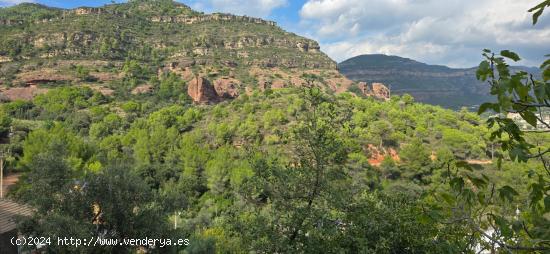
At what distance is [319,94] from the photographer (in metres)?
8.45

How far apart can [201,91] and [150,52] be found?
90.1ft

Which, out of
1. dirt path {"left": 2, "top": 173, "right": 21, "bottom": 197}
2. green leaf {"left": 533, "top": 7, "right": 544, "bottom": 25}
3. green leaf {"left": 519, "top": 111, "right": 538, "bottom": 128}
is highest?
Answer: green leaf {"left": 533, "top": 7, "right": 544, "bottom": 25}

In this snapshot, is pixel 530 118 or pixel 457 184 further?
pixel 457 184

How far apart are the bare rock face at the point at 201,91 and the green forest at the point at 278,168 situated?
1.63m

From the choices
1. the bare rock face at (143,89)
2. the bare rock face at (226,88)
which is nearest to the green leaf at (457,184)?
the bare rock face at (226,88)

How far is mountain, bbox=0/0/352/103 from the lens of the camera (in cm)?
7275

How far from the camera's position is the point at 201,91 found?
235 feet

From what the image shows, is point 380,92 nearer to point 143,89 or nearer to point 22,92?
point 143,89

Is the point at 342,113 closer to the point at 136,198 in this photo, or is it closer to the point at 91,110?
the point at 136,198

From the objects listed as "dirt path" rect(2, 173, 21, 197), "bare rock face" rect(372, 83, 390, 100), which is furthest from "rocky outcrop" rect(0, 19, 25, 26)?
"bare rock face" rect(372, 83, 390, 100)

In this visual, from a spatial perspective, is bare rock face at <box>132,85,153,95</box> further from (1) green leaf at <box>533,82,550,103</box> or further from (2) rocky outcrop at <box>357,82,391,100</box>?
(1) green leaf at <box>533,82,550,103</box>

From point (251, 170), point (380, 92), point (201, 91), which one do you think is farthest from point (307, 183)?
point (380, 92)

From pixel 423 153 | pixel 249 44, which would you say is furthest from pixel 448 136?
pixel 249 44

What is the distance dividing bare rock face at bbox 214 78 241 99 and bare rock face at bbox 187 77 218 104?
180 centimetres
